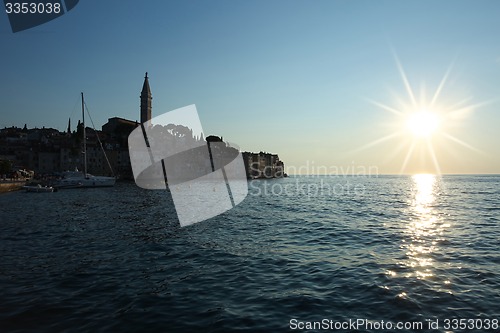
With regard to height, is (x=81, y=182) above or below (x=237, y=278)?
above

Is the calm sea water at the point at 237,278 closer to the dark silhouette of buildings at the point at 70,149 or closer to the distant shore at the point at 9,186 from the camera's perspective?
the distant shore at the point at 9,186

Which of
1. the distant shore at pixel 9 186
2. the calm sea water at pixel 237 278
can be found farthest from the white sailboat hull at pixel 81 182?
the calm sea water at pixel 237 278

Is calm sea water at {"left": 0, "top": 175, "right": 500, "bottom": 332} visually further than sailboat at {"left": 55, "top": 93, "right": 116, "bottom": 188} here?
No

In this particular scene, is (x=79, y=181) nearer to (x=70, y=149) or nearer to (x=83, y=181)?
(x=83, y=181)

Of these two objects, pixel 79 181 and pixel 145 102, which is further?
pixel 145 102

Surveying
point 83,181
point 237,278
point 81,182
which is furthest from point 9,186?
point 237,278

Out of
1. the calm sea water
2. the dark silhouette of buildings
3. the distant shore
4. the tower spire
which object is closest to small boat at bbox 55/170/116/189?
the distant shore

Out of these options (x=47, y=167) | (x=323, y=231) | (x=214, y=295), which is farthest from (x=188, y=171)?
(x=214, y=295)

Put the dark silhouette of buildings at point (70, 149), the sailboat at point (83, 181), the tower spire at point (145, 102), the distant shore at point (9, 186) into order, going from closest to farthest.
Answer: the distant shore at point (9, 186)
the sailboat at point (83, 181)
the dark silhouette of buildings at point (70, 149)
the tower spire at point (145, 102)

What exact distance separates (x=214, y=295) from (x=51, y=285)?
20.9 feet

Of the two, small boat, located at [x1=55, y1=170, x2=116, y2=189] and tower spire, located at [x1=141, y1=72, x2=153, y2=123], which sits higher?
tower spire, located at [x1=141, y1=72, x2=153, y2=123]

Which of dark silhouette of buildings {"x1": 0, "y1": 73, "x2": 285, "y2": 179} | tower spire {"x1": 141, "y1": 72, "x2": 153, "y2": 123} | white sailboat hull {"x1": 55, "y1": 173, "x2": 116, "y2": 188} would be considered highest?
tower spire {"x1": 141, "y1": 72, "x2": 153, "y2": 123}

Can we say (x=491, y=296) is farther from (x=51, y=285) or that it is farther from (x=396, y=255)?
(x=51, y=285)

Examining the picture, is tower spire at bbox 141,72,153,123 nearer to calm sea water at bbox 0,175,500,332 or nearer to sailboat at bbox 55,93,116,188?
sailboat at bbox 55,93,116,188
